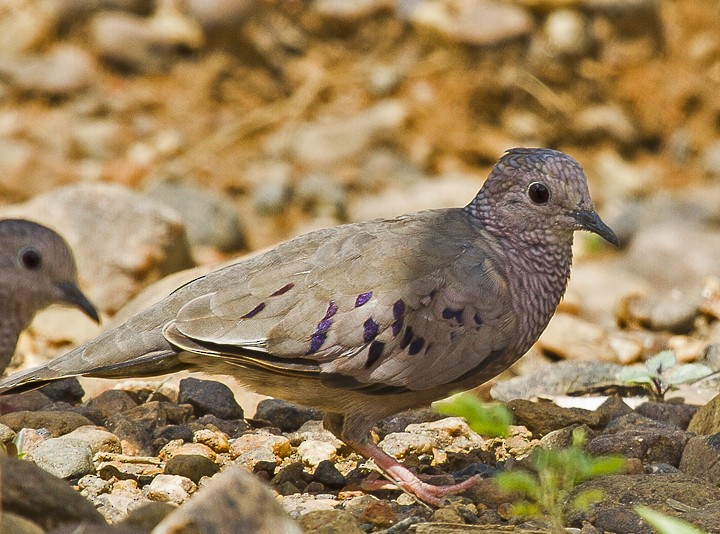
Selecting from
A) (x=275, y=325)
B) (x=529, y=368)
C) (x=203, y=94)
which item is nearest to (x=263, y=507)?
(x=275, y=325)

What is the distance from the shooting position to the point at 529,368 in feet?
20.7

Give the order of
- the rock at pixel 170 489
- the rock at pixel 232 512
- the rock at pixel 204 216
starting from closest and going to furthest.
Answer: the rock at pixel 232 512
the rock at pixel 170 489
the rock at pixel 204 216

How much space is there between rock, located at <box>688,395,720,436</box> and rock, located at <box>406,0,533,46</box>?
21.3 feet

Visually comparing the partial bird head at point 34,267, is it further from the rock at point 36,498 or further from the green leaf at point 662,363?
the green leaf at point 662,363

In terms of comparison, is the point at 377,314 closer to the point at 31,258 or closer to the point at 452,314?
the point at 452,314

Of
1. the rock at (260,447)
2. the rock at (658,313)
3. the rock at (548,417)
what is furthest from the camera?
the rock at (658,313)

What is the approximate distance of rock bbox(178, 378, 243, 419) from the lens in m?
4.73

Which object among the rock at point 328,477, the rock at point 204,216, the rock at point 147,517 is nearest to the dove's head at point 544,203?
the rock at point 328,477

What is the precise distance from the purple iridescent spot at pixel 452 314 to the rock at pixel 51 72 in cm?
731

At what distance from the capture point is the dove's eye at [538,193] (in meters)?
4.38

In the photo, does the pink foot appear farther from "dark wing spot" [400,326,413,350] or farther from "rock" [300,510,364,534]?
"rock" [300,510,364,534]

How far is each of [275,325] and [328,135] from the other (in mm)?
6864

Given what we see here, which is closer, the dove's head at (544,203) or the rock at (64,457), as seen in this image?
the rock at (64,457)

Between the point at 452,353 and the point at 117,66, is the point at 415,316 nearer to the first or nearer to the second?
the point at 452,353
